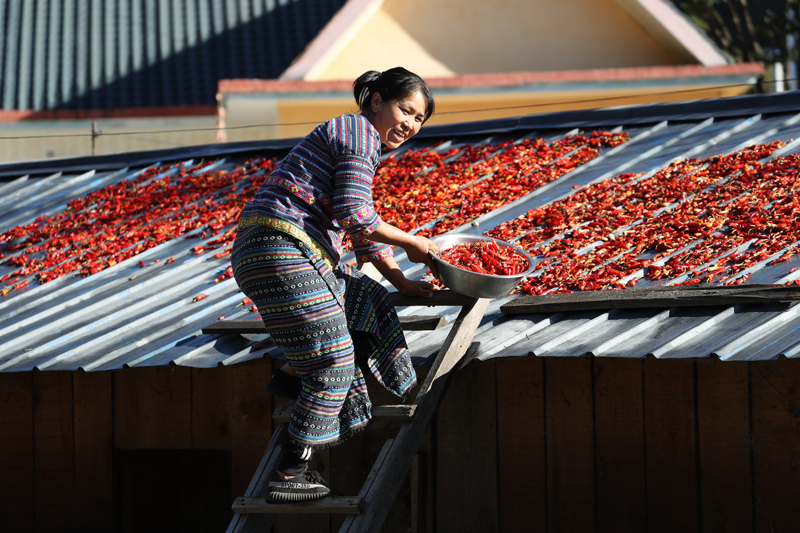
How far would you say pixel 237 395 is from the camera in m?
5.12

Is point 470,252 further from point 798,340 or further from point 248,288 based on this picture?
point 798,340

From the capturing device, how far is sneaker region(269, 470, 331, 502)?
3.24 m

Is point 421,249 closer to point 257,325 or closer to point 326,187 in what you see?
point 326,187

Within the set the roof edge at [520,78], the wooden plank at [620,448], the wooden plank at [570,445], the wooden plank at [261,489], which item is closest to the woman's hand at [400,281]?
the wooden plank at [261,489]

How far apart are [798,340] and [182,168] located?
672 cm

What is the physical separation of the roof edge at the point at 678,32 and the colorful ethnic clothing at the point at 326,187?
12.6 metres

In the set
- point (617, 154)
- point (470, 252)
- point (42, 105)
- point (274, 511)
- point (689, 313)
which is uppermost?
point (42, 105)

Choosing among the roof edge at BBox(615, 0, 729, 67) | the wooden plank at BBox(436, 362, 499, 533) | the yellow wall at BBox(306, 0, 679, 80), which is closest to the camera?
the wooden plank at BBox(436, 362, 499, 533)

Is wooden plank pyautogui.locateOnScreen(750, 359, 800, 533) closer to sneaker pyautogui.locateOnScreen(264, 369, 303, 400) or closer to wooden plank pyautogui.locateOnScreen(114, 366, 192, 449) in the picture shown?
sneaker pyautogui.locateOnScreen(264, 369, 303, 400)

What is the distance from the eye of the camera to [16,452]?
5609mm

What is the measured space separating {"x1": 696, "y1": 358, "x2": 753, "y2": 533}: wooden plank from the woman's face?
5.70 feet

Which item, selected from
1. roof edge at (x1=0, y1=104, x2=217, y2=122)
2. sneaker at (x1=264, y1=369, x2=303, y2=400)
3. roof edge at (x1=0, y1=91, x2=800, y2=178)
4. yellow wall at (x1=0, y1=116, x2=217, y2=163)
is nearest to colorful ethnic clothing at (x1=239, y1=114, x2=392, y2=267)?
sneaker at (x1=264, y1=369, x2=303, y2=400)

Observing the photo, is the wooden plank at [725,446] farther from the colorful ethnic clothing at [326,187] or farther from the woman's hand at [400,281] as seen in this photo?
the colorful ethnic clothing at [326,187]

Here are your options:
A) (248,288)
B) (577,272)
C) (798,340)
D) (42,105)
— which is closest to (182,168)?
(577,272)
